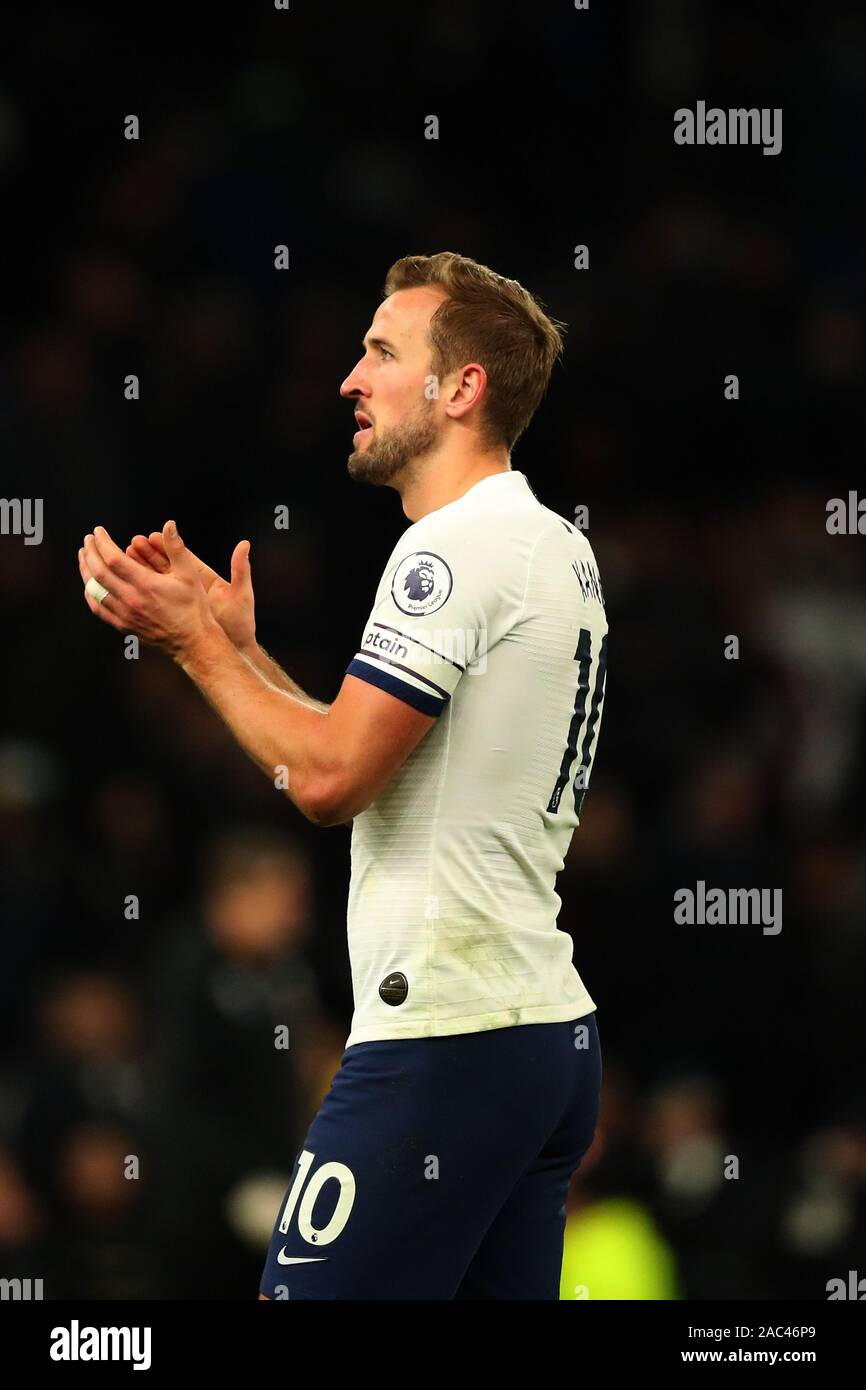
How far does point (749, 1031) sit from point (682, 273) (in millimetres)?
2730

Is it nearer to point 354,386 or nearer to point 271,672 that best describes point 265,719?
point 271,672

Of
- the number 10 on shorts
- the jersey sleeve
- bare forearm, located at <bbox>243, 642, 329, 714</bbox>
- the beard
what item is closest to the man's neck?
the beard

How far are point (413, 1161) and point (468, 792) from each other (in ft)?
1.75

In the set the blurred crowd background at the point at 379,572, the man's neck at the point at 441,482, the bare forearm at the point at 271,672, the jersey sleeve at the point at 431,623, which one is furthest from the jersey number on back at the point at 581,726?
the blurred crowd background at the point at 379,572

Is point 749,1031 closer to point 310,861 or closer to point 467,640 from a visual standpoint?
point 310,861

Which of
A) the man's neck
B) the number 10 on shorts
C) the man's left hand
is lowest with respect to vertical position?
the number 10 on shorts

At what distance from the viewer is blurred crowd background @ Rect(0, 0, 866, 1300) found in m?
4.63

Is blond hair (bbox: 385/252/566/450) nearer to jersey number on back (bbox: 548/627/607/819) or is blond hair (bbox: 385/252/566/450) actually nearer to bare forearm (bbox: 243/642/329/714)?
jersey number on back (bbox: 548/627/607/819)

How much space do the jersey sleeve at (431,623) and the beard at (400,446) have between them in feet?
0.97

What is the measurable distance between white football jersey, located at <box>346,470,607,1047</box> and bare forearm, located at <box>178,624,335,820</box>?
0.40ft

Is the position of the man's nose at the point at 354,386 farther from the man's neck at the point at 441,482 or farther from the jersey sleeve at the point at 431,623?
the jersey sleeve at the point at 431,623

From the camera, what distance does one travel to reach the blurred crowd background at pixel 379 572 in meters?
→ 4.63

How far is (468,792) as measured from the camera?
95.5 inches

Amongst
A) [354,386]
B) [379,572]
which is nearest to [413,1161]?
[354,386]
